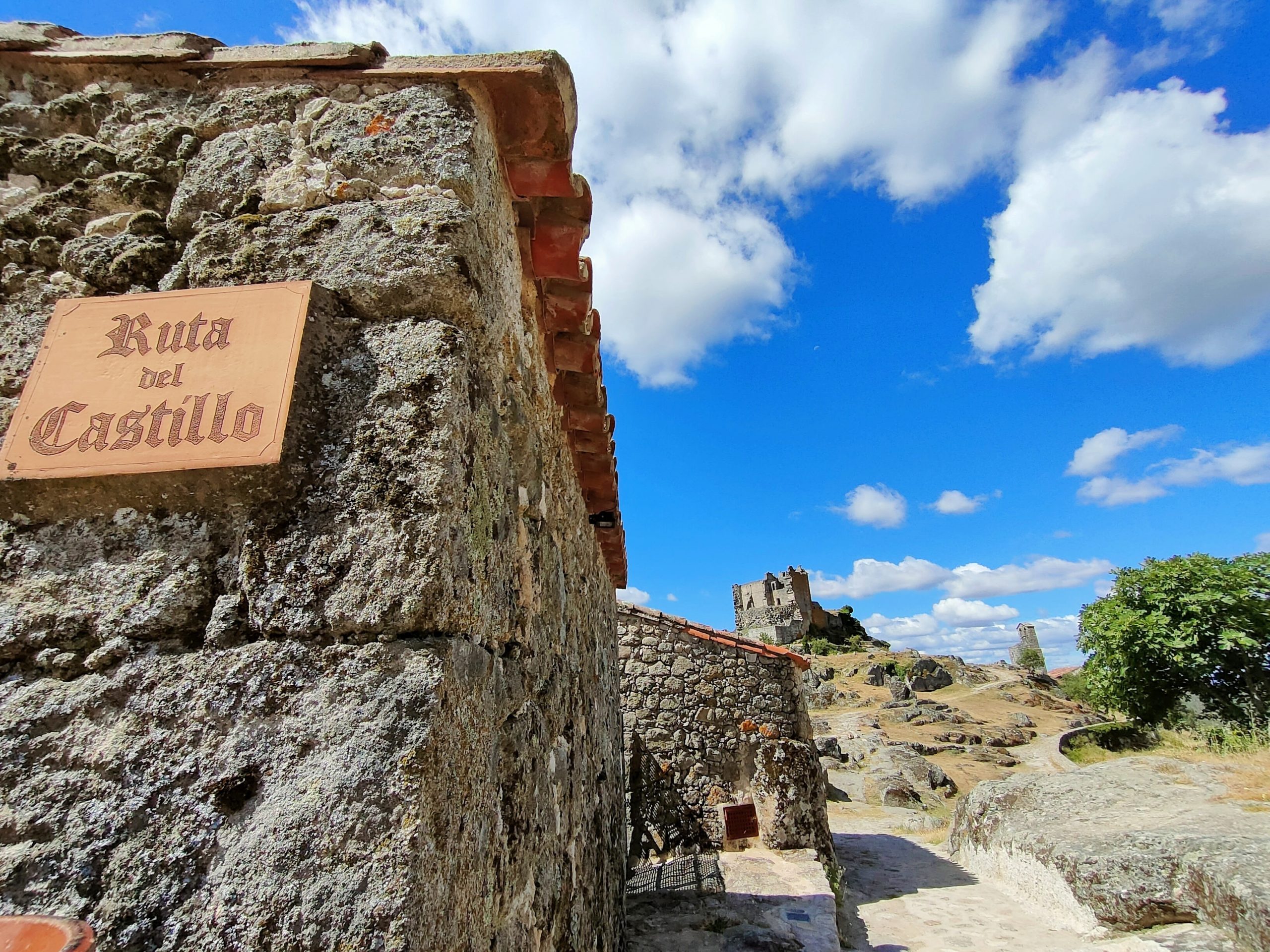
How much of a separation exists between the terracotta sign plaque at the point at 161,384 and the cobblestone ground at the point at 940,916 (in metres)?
6.58

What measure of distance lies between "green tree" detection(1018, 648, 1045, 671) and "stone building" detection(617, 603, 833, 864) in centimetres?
3307

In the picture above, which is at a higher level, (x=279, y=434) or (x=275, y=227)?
(x=275, y=227)

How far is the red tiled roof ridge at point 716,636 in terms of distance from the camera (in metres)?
8.45

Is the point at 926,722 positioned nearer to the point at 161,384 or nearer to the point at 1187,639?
the point at 1187,639

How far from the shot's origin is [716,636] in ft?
27.8

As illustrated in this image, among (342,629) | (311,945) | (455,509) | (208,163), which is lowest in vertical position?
(311,945)

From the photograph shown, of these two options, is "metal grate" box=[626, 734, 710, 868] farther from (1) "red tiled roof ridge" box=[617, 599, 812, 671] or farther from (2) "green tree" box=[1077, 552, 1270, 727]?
(2) "green tree" box=[1077, 552, 1270, 727]

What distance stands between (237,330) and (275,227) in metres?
0.32

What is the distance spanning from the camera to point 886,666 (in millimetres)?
29984

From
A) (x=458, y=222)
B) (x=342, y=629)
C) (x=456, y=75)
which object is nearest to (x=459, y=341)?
(x=458, y=222)

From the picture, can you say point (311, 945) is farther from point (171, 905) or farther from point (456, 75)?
point (456, 75)

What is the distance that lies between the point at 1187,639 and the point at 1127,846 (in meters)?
9.33

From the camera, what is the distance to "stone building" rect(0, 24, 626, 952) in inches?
39.3

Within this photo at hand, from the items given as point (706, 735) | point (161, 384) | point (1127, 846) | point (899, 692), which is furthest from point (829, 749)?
point (161, 384)
